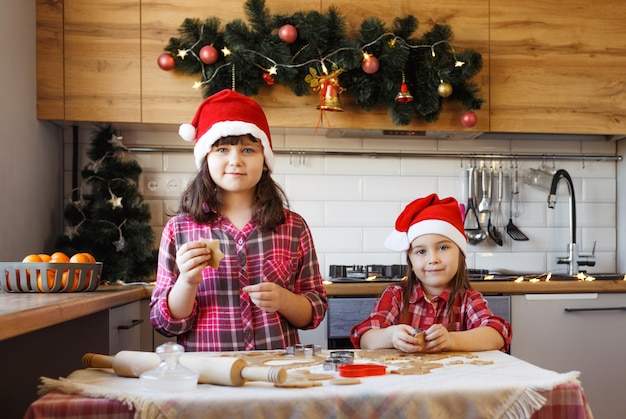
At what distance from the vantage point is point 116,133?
115 inches

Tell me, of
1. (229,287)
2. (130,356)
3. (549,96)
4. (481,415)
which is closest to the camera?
(481,415)

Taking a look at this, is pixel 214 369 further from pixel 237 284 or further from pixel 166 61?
pixel 166 61

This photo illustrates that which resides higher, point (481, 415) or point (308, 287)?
point (308, 287)

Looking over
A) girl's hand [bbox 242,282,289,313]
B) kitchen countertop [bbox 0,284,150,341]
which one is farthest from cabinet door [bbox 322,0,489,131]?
girl's hand [bbox 242,282,289,313]

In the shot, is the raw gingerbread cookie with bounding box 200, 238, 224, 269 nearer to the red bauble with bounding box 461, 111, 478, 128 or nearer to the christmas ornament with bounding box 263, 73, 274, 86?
the christmas ornament with bounding box 263, 73, 274, 86

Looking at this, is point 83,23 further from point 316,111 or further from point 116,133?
point 316,111

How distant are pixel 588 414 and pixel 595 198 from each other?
246cm

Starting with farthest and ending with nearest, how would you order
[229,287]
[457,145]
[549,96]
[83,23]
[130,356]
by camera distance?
[457,145], [549,96], [83,23], [229,287], [130,356]

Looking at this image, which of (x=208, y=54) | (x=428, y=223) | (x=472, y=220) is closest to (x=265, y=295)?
(x=428, y=223)

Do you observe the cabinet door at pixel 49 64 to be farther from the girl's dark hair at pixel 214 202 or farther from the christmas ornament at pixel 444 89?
the christmas ornament at pixel 444 89

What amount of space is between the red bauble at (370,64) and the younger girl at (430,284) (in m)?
0.88

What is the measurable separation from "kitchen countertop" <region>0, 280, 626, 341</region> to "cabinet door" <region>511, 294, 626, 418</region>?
0.04 m

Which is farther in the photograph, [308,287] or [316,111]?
[316,111]

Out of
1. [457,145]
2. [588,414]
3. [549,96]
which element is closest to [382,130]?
[457,145]
